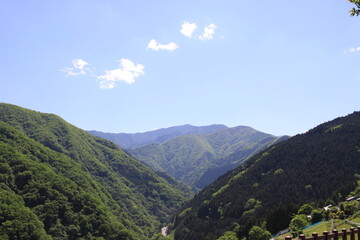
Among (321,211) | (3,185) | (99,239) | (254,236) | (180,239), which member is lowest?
(180,239)

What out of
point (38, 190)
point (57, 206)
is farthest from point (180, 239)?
point (38, 190)

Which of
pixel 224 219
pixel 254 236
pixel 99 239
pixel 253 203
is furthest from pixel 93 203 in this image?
pixel 254 236

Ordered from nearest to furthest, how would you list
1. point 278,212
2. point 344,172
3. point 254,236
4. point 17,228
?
1. point 254,236
2. point 278,212
3. point 17,228
4. point 344,172

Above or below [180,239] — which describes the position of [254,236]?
above

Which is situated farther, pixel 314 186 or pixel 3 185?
pixel 314 186

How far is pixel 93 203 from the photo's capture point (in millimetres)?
182625

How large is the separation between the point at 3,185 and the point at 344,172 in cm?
19144

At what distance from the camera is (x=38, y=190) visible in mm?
167625

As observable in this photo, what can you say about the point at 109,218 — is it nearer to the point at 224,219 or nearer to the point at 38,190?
the point at 38,190

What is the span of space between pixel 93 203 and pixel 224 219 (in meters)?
82.9

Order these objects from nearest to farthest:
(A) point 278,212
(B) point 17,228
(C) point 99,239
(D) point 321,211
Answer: (D) point 321,211 → (A) point 278,212 → (B) point 17,228 → (C) point 99,239

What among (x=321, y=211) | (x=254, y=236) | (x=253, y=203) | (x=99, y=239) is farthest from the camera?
(x=253, y=203)

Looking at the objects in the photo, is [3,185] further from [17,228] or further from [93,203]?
[93,203]

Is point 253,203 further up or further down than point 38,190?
further down
